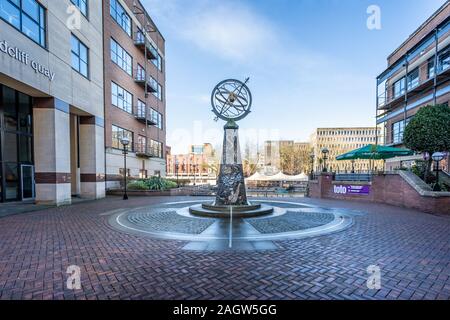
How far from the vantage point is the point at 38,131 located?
1298cm

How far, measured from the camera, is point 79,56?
52.5 ft

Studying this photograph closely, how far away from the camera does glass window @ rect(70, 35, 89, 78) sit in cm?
1534

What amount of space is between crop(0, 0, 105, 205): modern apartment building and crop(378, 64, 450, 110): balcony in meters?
25.4

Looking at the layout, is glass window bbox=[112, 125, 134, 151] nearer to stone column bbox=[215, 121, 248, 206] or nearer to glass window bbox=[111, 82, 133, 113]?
glass window bbox=[111, 82, 133, 113]

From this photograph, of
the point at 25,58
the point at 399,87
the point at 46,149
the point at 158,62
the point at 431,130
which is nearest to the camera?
the point at 25,58

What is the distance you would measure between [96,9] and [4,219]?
53.5 ft

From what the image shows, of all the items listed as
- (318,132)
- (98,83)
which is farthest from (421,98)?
(318,132)

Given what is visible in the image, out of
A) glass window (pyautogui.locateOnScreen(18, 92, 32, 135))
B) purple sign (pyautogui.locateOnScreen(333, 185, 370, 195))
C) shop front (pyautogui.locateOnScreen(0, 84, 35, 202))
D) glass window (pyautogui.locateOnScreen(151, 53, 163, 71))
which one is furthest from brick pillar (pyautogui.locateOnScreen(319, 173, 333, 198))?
glass window (pyautogui.locateOnScreen(151, 53, 163, 71))

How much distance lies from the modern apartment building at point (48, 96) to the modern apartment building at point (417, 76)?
81.0ft

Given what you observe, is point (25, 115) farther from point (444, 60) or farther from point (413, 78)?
point (413, 78)

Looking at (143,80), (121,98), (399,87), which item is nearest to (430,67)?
(399,87)

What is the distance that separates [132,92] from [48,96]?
1180 cm

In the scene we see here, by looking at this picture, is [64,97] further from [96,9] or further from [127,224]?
[127,224]

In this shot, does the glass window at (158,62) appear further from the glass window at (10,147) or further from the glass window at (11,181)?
the glass window at (11,181)
